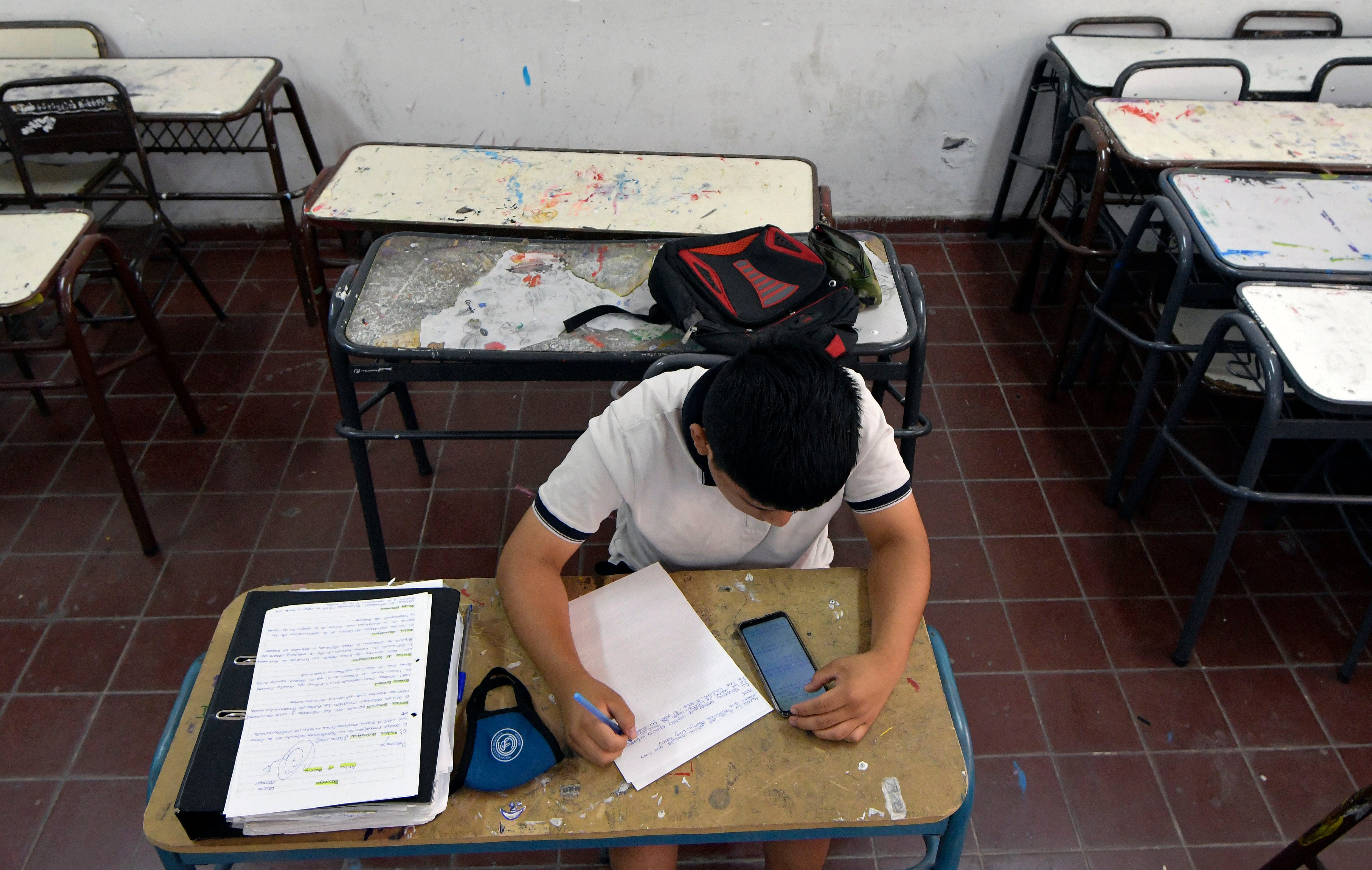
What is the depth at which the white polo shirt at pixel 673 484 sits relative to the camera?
4.17ft

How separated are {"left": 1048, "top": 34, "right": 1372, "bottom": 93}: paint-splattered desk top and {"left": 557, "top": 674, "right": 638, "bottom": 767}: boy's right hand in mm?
2646

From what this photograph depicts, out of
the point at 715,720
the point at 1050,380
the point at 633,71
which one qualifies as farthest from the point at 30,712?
the point at 1050,380

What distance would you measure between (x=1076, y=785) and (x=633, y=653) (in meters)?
1.23

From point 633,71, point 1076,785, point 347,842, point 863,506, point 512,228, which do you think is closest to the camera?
point 347,842

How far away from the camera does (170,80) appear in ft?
9.29

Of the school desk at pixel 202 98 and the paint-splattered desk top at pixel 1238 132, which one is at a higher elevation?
the school desk at pixel 202 98

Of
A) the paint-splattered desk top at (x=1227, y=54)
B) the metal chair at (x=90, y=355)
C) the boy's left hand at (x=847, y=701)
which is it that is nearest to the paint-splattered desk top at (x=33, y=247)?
the metal chair at (x=90, y=355)

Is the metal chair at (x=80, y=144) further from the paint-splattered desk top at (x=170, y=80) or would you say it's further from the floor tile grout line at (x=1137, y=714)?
the floor tile grout line at (x=1137, y=714)

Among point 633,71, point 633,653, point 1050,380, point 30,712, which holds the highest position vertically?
point 633,653

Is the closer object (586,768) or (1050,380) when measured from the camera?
(586,768)

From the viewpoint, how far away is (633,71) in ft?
10.4

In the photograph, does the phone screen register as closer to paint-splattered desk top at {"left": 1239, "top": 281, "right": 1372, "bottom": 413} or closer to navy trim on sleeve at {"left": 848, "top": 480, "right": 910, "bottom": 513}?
navy trim on sleeve at {"left": 848, "top": 480, "right": 910, "bottom": 513}

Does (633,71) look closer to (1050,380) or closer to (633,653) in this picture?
(1050,380)

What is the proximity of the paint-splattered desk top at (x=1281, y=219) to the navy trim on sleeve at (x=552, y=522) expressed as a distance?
1696mm
